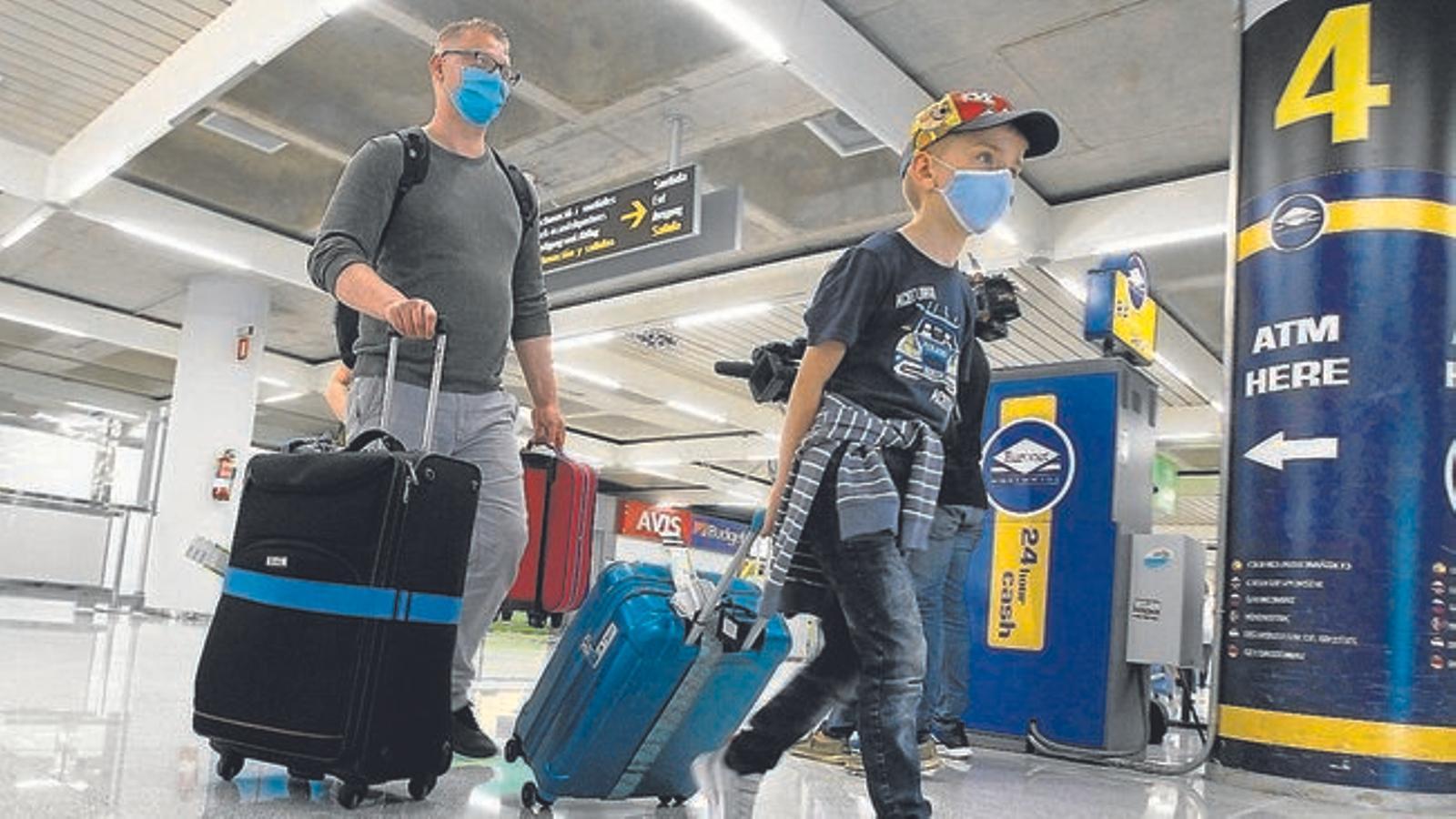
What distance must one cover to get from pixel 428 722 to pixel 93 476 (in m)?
10.2

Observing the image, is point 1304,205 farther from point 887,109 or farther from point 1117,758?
point 887,109

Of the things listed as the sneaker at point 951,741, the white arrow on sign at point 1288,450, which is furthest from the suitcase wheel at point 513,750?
the white arrow on sign at point 1288,450

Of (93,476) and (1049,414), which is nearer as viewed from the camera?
(1049,414)

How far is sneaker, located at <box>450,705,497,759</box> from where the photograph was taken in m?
2.29

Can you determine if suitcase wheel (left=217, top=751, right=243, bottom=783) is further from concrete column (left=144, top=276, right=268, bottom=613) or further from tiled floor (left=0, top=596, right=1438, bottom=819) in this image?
concrete column (left=144, top=276, right=268, bottom=613)

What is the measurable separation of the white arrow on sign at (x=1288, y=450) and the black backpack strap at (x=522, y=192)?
246 cm

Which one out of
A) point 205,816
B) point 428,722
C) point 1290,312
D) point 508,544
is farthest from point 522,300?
point 1290,312

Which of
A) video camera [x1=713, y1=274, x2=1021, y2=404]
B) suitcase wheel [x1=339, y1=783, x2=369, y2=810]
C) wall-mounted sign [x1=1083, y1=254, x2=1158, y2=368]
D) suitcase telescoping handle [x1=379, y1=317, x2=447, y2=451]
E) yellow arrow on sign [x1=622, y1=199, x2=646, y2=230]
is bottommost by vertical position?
suitcase wheel [x1=339, y1=783, x2=369, y2=810]

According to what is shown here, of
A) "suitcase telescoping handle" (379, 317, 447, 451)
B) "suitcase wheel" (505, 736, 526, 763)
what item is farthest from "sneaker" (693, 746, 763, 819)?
"suitcase telescoping handle" (379, 317, 447, 451)

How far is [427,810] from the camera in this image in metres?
1.82

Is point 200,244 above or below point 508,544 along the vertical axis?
above

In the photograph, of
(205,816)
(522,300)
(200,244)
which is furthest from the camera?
(200,244)

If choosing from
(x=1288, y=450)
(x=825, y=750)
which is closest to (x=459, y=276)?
(x=825, y=750)

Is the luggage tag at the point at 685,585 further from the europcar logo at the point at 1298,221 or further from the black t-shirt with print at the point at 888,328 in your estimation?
the europcar logo at the point at 1298,221
